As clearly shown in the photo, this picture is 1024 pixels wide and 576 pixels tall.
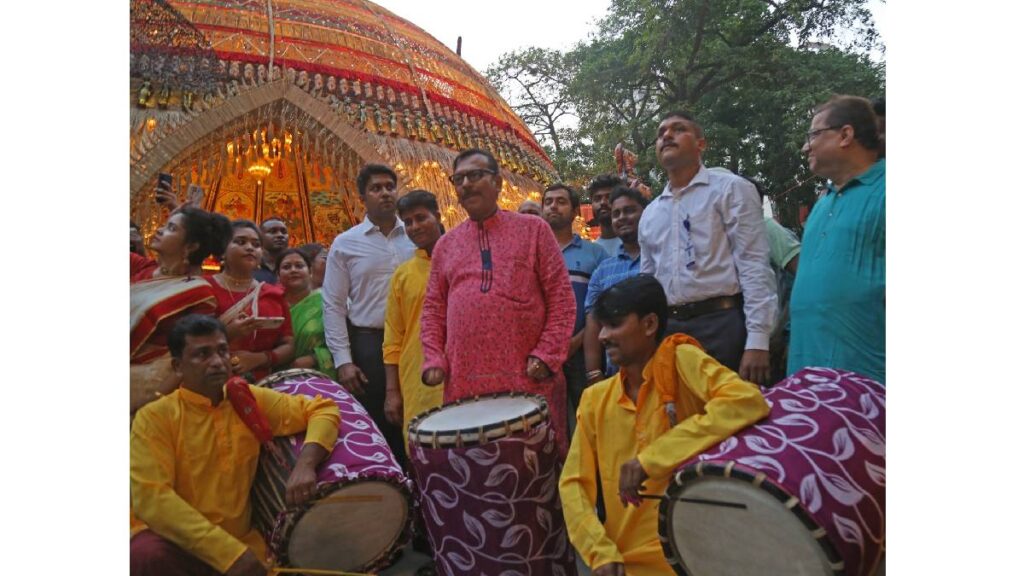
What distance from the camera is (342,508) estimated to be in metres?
2.32

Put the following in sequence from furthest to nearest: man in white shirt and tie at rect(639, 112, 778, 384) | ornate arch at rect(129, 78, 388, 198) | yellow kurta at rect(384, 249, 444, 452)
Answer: ornate arch at rect(129, 78, 388, 198) → yellow kurta at rect(384, 249, 444, 452) → man in white shirt and tie at rect(639, 112, 778, 384)

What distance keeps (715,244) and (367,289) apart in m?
1.54

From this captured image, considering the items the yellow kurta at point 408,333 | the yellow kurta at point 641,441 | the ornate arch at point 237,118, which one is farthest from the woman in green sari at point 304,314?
the ornate arch at point 237,118

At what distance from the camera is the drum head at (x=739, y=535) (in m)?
1.67

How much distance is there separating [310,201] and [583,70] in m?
4.56

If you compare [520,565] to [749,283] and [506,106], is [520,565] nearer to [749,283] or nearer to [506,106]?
[749,283]

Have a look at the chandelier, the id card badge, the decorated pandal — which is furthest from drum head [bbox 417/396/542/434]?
the chandelier

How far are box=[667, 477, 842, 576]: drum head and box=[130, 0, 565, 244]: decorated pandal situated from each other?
430cm

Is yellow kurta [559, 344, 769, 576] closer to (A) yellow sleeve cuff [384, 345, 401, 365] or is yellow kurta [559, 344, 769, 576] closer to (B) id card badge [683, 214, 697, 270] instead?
(B) id card badge [683, 214, 697, 270]

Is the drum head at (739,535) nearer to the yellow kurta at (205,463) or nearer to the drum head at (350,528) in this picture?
the drum head at (350,528)

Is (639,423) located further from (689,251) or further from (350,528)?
(350,528)

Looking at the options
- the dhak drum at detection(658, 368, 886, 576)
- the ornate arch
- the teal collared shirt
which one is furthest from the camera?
the ornate arch

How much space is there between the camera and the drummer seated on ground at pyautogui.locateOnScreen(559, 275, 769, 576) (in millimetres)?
1900

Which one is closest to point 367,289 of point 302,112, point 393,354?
point 393,354
